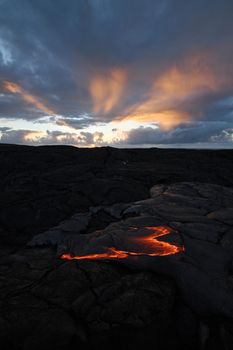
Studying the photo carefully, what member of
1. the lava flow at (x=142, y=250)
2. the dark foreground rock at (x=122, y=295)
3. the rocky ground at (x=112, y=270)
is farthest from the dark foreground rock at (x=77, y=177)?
the dark foreground rock at (x=122, y=295)

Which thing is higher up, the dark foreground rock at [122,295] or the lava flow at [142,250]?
the lava flow at [142,250]

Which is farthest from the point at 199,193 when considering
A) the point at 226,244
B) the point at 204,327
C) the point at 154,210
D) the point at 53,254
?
the point at 204,327

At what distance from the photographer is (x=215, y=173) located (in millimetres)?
9578

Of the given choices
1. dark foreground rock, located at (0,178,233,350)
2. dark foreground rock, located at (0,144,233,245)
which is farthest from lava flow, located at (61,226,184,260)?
dark foreground rock, located at (0,144,233,245)

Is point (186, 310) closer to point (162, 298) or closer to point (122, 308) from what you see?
point (162, 298)

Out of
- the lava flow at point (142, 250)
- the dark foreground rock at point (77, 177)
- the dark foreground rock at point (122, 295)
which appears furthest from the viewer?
the dark foreground rock at point (77, 177)

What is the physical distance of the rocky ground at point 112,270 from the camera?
2.67 meters

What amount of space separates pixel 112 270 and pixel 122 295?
476mm

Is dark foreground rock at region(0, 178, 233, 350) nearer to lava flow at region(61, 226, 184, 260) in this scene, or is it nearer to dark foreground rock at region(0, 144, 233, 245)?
lava flow at region(61, 226, 184, 260)

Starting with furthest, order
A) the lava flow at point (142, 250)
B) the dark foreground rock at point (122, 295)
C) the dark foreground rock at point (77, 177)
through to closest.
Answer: the dark foreground rock at point (77, 177), the lava flow at point (142, 250), the dark foreground rock at point (122, 295)

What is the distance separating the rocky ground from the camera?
2.67 metres

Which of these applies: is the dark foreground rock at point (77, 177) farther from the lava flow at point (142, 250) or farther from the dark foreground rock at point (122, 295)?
the dark foreground rock at point (122, 295)

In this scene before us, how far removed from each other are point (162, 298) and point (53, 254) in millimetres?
2020

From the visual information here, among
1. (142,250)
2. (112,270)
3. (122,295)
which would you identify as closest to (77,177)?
(142,250)
